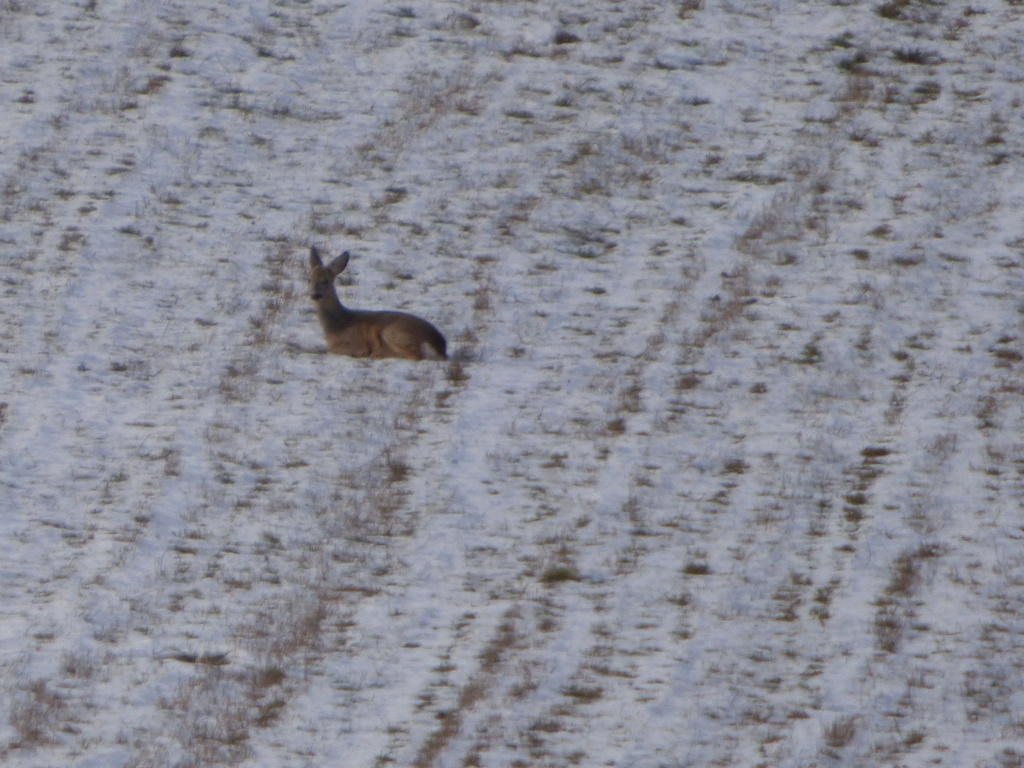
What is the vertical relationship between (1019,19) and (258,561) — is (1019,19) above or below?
above

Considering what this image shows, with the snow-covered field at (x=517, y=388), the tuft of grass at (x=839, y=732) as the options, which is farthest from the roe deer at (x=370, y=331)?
the tuft of grass at (x=839, y=732)

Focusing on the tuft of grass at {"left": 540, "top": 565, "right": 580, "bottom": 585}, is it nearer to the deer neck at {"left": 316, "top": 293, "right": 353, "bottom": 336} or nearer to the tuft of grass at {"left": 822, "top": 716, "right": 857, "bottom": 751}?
the tuft of grass at {"left": 822, "top": 716, "right": 857, "bottom": 751}

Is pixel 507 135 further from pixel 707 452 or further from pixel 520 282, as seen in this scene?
pixel 707 452

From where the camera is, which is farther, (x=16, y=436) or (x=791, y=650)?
(x=16, y=436)

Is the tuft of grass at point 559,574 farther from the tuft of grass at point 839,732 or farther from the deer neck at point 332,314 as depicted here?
the deer neck at point 332,314

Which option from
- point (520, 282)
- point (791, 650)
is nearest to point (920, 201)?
point (520, 282)

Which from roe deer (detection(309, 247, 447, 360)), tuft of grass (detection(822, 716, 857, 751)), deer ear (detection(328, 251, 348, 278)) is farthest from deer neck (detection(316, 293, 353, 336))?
tuft of grass (detection(822, 716, 857, 751))
